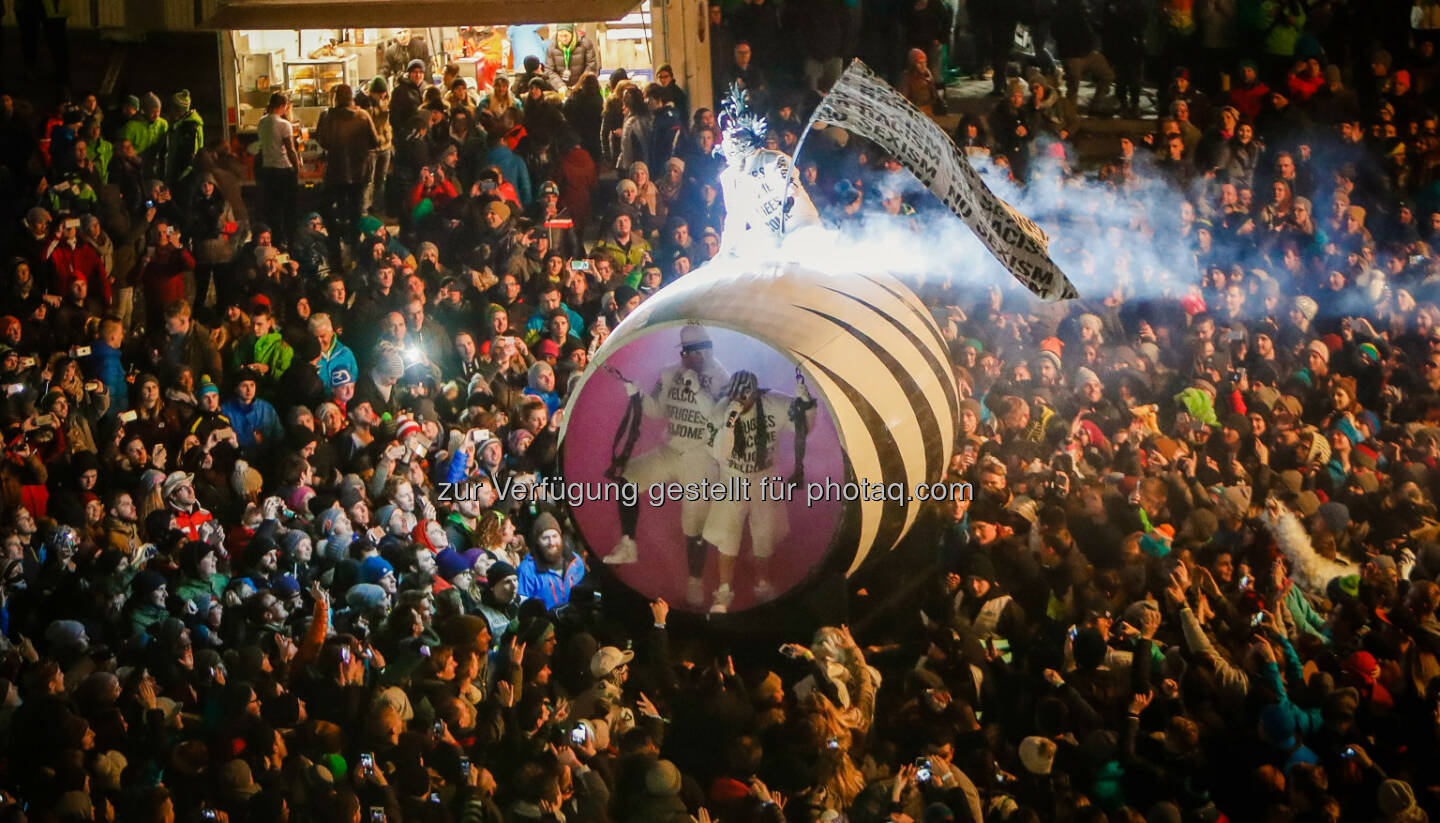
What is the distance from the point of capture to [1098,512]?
24.1ft

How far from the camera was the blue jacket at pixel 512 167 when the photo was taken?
827cm

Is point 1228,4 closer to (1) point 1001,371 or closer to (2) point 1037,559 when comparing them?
(1) point 1001,371

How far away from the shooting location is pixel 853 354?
6.09 m

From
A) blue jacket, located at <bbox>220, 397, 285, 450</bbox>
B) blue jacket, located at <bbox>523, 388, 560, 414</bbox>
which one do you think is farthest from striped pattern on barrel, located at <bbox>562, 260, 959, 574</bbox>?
blue jacket, located at <bbox>220, 397, 285, 450</bbox>

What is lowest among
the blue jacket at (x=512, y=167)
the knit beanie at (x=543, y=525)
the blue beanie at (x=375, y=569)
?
the blue beanie at (x=375, y=569)

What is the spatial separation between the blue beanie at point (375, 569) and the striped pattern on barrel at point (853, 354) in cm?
116

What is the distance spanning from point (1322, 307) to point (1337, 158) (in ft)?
3.10

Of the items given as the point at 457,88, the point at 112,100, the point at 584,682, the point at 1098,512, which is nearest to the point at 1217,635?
the point at 1098,512

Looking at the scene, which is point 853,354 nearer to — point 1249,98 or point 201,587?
point 201,587

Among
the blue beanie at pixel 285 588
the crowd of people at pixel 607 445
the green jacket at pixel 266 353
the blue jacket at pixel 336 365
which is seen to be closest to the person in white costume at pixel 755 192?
the crowd of people at pixel 607 445

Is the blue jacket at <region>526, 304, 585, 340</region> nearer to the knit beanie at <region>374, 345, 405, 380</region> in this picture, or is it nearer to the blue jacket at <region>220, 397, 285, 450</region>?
the knit beanie at <region>374, 345, 405, 380</region>

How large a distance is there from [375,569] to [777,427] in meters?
2.05

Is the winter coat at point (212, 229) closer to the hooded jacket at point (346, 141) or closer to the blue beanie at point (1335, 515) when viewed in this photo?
the hooded jacket at point (346, 141)

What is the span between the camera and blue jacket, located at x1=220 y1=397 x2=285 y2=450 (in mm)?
7387
